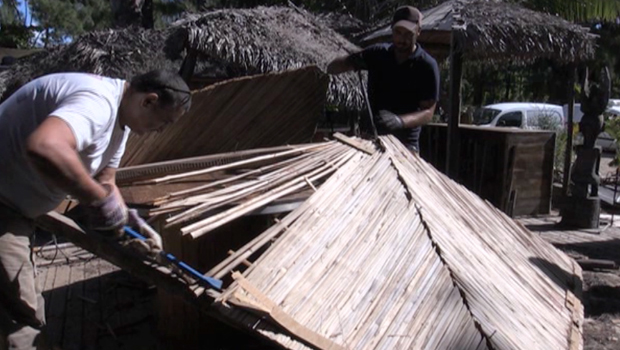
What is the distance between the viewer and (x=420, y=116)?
14.5ft

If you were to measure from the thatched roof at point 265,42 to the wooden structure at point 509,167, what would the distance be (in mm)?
1500

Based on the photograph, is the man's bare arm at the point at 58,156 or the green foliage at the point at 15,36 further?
the green foliage at the point at 15,36

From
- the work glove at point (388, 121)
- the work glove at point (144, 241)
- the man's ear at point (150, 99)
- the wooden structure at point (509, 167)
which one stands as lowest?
the wooden structure at point (509, 167)

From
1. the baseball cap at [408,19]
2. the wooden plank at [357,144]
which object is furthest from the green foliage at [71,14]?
the wooden plank at [357,144]

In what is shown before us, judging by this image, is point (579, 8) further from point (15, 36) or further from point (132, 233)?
point (15, 36)

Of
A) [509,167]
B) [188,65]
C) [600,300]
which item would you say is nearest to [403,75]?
[600,300]

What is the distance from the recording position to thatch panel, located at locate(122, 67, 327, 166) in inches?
157

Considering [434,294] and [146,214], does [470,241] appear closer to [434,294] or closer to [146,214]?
[434,294]

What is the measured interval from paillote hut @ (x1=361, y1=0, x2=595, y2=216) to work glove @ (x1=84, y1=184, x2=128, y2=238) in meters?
5.63

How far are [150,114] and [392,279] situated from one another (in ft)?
4.20

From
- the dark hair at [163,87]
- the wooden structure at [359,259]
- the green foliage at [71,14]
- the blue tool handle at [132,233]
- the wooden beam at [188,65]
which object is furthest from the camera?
the green foliage at [71,14]

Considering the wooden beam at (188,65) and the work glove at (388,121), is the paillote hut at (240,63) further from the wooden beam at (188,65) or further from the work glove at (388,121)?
the work glove at (388,121)

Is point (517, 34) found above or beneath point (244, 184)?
above

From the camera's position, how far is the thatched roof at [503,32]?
7.31 meters
